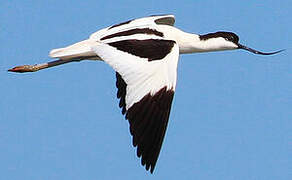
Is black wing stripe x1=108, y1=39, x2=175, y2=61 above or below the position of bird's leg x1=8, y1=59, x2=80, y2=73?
above

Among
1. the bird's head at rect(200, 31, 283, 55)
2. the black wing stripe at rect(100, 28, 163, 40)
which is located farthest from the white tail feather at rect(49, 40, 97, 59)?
the bird's head at rect(200, 31, 283, 55)

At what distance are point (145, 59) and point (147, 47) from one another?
0.35 meters

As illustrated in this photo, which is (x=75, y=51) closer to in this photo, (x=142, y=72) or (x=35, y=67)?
(x=35, y=67)

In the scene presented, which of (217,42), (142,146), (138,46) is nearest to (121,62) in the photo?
(138,46)

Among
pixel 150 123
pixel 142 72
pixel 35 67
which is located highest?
pixel 142 72

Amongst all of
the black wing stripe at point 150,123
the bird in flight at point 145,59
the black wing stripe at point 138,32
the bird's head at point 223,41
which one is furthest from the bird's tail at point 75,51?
the black wing stripe at point 150,123

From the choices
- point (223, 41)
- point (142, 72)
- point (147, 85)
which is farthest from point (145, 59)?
point (223, 41)

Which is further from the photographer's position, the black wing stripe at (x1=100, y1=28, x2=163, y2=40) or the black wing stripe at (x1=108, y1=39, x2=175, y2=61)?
the black wing stripe at (x1=100, y1=28, x2=163, y2=40)

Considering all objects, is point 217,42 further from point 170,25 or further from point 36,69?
point 36,69

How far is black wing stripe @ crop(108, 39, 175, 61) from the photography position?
35.3ft

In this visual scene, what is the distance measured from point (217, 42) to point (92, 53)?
6.00ft

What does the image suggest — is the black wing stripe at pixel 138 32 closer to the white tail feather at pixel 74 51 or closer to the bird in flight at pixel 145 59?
the bird in flight at pixel 145 59

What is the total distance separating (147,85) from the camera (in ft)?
33.9

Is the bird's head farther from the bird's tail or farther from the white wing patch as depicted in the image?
the white wing patch
